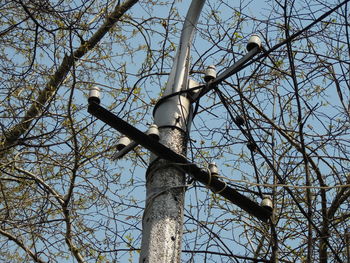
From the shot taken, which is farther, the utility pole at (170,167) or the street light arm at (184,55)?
the street light arm at (184,55)

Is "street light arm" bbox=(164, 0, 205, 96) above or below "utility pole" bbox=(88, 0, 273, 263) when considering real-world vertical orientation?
above

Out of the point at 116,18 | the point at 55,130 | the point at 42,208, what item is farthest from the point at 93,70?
the point at 42,208

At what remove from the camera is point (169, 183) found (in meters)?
4.27

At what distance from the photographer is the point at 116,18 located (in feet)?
26.9

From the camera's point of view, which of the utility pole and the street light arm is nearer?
the utility pole

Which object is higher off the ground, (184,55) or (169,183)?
(184,55)

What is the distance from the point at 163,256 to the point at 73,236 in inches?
127

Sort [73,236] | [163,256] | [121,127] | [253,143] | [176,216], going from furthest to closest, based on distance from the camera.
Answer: [73,236] < [253,143] < [121,127] < [176,216] < [163,256]

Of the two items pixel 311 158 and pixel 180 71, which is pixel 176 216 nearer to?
pixel 180 71

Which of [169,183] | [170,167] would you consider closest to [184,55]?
[170,167]

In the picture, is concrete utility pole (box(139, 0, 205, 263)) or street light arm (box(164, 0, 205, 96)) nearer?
concrete utility pole (box(139, 0, 205, 263))

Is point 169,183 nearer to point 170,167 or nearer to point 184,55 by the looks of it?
point 170,167

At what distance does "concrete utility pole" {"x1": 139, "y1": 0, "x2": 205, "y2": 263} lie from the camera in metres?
3.94

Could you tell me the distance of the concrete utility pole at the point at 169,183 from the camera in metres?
3.94
